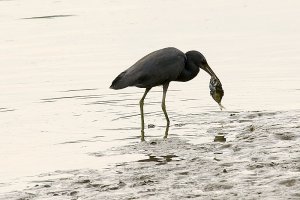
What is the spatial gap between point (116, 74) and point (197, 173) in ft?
22.5

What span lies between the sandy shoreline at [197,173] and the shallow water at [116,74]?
14cm

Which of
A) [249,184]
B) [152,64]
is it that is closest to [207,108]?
[152,64]

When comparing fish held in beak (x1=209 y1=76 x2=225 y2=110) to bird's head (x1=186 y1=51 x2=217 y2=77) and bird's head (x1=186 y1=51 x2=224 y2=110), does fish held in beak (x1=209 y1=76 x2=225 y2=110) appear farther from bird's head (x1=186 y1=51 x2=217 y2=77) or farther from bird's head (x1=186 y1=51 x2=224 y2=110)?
bird's head (x1=186 y1=51 x2=217 y2=77)

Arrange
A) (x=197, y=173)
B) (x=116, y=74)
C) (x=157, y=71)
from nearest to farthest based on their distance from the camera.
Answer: (x=197, y=173), (x=157, y=71), (x=116, y=74)

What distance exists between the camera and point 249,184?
758 centimetres

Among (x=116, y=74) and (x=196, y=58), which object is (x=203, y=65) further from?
(x=116, y=74)

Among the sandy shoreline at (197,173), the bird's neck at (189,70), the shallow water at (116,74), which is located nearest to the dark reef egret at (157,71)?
the bird's neck at (189,70)

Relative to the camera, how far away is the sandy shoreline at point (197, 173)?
7520 millimetres

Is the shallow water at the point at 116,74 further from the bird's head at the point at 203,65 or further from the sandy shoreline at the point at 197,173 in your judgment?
the bird's head at the point at 203,65

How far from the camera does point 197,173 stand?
8.27m

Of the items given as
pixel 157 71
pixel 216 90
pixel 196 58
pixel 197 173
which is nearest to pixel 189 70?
pixel 196 58

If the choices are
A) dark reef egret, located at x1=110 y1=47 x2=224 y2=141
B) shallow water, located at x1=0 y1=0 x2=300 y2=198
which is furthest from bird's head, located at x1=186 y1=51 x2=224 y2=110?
shallow water, located at x1=0 y1=0 x2=300 y2=198

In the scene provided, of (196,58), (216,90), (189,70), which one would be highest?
(196,58)

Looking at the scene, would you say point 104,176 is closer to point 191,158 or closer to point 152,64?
point 191,158
